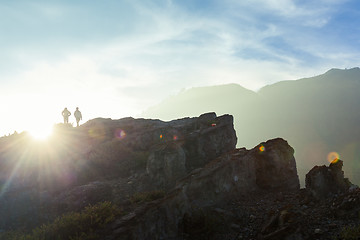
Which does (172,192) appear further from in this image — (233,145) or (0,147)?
(0,147)

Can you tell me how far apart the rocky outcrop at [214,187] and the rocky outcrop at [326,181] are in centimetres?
288

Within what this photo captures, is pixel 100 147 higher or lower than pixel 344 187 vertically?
higher

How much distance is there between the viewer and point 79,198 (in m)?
15.8

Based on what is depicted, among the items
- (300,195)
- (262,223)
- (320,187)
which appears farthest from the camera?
(300,195)

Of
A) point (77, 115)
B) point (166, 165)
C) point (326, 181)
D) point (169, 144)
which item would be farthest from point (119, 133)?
point (326, 181)

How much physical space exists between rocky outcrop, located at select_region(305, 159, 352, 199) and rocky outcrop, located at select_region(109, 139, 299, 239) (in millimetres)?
2878

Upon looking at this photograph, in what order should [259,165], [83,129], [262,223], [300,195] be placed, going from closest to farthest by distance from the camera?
[262,223] < [300,195] < [259,165] < [83,129]

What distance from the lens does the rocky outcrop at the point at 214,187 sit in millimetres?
10031

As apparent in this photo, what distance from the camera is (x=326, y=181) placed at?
13.6 m

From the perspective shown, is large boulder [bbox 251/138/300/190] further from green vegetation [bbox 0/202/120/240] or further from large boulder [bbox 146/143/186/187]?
green vegetation [bbox 0/202/120/240]

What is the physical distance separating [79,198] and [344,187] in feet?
51.3

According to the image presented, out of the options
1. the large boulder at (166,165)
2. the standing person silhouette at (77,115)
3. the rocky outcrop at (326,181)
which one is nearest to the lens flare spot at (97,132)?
the standing person silhouette at (77,115)

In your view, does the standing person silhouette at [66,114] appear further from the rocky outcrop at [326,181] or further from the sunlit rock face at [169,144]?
the rocky outcrop at [326,181]

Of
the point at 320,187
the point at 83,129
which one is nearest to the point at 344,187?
the point at 320,187
